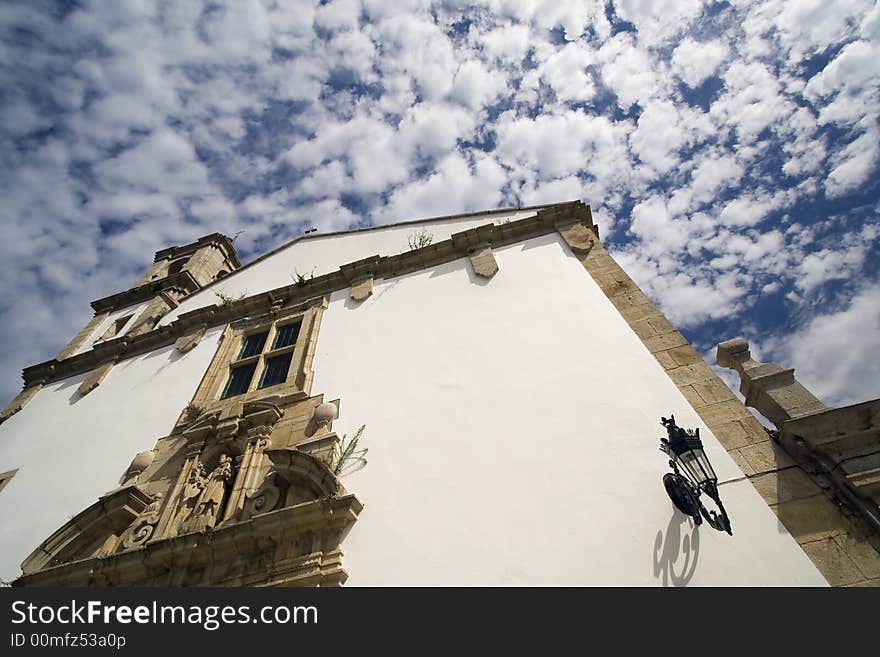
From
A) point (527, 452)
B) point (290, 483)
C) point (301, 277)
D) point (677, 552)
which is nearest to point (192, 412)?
point (290, 483)

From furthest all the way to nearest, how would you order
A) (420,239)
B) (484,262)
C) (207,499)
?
(420,239) < (484,262) < (207,499)

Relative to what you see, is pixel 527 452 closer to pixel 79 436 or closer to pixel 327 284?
pixel 327 284

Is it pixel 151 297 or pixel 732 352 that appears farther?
pixel 151 297

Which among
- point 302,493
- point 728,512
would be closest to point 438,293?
point 302,493

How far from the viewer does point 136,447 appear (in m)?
8.12

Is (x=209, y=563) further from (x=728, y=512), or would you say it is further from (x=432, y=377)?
(x=728, y=512)

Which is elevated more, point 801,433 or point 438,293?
point 438,293

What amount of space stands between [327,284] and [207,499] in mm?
5180

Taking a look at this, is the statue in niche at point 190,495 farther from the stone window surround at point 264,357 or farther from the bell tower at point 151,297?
the bell tower at point 151,297

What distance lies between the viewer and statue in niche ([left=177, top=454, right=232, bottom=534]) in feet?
19.6

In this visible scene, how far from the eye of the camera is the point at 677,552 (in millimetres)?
4113

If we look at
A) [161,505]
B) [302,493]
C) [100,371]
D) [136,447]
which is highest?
[100,371]

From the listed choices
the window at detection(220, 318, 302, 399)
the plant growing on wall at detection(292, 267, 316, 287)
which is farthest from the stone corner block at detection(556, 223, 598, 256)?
the plant growing on wall at detection(292, 267, 316, 287)

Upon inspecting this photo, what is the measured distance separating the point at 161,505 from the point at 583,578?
584 cm
